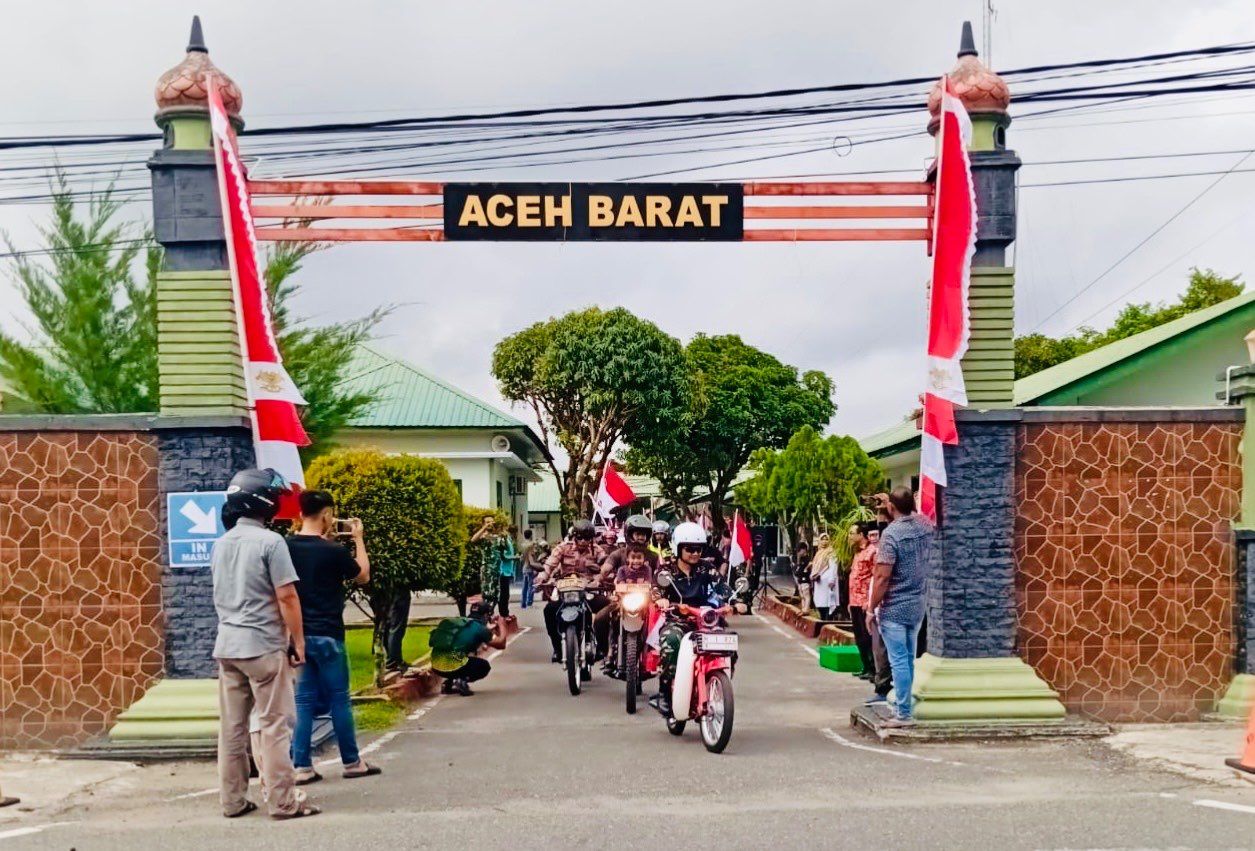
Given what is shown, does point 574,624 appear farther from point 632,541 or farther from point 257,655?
point 257,655

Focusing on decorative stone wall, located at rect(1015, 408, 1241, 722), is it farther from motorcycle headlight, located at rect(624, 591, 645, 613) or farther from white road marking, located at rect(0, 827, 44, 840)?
white road marking, located at rect(0, 827, 44, 840)

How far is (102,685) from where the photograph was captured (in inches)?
410

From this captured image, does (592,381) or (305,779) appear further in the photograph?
(592,381)

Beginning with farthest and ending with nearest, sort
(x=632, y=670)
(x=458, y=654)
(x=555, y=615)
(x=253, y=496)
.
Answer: (x=555, y=615), (x=458, y=654), (x=632, y=670), (x=253, y=496)

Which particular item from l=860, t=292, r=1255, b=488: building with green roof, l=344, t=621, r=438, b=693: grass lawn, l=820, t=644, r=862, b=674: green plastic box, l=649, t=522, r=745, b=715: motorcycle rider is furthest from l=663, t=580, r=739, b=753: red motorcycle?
l=860, t=292, r=1255, b=488: building with green roof

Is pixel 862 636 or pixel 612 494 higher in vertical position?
pixel 612 494

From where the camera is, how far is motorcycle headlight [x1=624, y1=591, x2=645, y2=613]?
1203 centimetres

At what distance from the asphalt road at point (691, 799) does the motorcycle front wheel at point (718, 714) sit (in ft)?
0.53

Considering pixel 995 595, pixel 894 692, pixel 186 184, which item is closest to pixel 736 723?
pixel 894 692

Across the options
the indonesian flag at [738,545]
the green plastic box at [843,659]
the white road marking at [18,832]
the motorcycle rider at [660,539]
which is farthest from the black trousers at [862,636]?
the indonesian flag at [738,545]

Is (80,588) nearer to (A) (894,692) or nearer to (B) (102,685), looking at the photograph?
(B) (102,685)

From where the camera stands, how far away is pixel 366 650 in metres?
20.5

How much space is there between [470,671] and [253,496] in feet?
22.1

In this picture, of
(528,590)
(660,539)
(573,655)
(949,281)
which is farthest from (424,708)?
(528,590)
